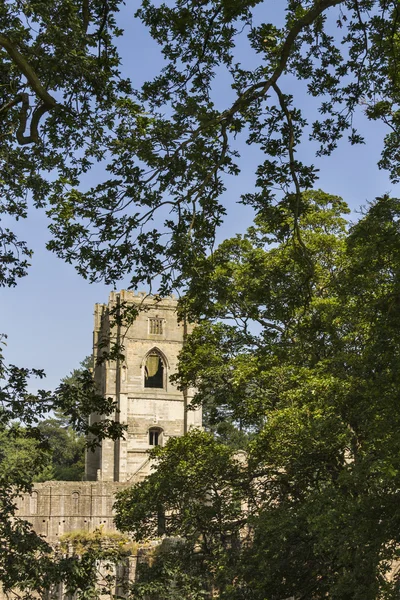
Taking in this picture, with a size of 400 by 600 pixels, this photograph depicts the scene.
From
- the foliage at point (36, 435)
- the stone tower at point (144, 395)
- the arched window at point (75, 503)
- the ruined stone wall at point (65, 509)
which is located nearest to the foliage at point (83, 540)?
the ruined stone wall at point (65, 509)

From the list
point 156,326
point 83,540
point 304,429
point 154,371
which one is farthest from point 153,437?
point 304,429

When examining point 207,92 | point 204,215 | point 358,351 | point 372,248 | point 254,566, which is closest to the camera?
point 204,215

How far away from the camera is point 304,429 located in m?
17.5

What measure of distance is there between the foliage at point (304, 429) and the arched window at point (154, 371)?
101 ft

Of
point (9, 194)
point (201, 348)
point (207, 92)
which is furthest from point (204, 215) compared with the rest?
point (201, 348)

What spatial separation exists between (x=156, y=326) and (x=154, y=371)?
305 centimetres

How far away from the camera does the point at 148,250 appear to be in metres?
9.29

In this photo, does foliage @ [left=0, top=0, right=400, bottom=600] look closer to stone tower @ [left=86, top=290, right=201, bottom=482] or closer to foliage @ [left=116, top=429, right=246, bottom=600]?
foliage @ [left=116, top=429, right=246, bottom=600]

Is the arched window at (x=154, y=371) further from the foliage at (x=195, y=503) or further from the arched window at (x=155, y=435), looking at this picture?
the foliage at (x=195, y=503)

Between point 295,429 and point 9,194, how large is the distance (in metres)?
9.42

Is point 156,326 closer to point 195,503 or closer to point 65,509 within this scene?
point 65,509

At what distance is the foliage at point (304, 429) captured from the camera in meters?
13.3

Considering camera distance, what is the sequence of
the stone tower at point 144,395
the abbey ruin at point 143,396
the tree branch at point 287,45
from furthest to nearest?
the stone tower at point 144,395 → the abbey ruin at point 143,396 → the tree branch at point 287,45

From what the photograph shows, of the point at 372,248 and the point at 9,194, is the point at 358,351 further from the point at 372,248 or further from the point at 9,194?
the point at 9,194
